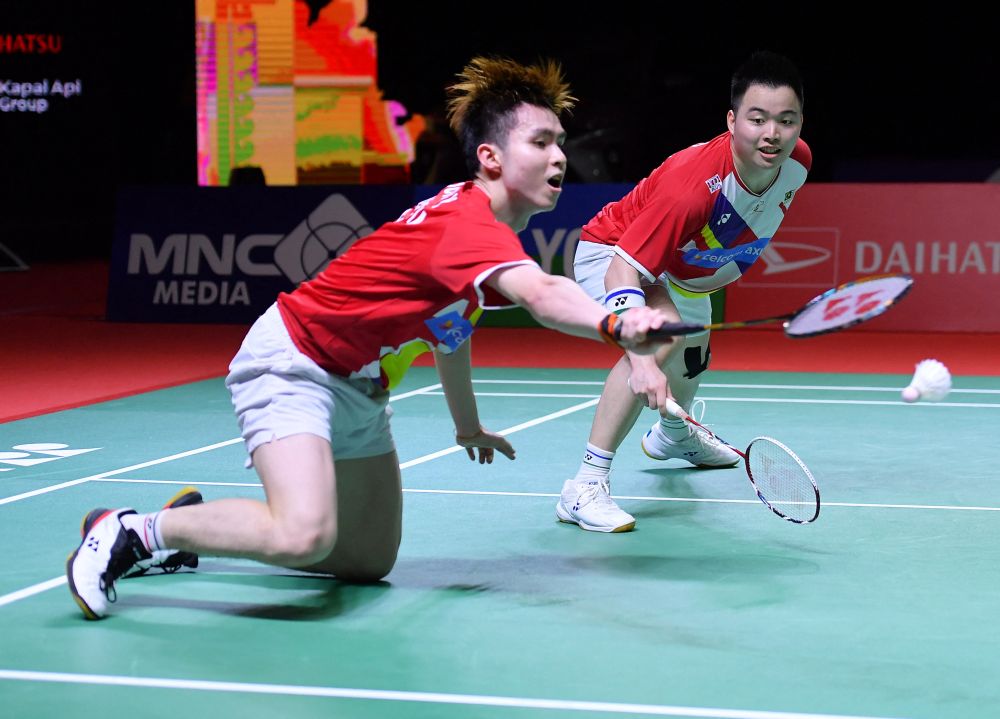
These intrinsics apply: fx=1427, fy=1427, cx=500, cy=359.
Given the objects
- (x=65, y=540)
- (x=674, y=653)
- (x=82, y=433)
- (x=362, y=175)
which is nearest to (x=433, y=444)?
(x=82, y=433)

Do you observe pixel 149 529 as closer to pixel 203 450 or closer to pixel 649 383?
pixel 649 383

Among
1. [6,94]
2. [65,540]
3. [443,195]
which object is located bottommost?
[65,540]

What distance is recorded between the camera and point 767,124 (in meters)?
4.95

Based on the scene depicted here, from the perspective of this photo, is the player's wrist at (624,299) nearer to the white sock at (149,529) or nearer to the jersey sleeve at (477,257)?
the jersey sleeve at (477,257)

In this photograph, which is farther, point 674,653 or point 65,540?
point 65,540

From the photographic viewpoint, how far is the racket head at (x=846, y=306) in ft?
11.5

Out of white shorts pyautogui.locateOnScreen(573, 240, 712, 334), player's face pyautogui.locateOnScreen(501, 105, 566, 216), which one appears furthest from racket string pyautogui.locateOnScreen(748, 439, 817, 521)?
player's face pyautogui.locateOnScreen(501, 105, 566, 216)

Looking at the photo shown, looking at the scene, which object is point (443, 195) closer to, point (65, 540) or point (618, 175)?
point (65, 540)

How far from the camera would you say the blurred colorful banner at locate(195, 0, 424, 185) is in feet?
56.5

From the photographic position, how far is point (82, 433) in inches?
277

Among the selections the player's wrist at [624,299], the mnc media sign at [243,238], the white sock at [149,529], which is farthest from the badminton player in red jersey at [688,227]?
the mnc media sign at [243,238]

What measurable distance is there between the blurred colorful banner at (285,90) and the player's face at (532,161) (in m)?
13.5

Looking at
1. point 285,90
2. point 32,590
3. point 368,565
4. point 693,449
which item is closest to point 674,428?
point 693,449

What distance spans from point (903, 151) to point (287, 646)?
18.3m
